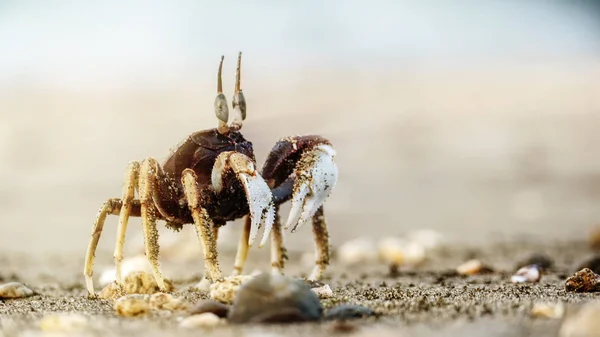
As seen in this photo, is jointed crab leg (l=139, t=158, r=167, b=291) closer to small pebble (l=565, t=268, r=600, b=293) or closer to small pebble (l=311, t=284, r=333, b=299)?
small pebble (l=311, t=284, r=333, b=299)

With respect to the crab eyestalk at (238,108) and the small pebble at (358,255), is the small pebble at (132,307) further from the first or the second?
the small pebble at (358,255)

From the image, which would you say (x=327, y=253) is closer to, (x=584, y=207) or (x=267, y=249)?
(x=267, y=249)

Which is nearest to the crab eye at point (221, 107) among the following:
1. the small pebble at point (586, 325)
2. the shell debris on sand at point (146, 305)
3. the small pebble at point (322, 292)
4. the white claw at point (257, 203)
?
the white claw at point (257, 203)

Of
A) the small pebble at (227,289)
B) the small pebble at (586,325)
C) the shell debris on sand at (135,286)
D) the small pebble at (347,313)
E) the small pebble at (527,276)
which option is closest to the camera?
the small pebble at (586,325)

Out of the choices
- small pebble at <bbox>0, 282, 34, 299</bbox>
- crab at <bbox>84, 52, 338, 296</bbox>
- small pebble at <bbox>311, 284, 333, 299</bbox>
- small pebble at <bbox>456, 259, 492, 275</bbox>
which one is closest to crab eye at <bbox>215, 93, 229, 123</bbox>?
crab at <bbox>84, 52, 338, 296</bbox>

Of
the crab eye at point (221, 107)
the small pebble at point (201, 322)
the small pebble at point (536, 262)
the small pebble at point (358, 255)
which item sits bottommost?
the small pebble at point (201, 322)

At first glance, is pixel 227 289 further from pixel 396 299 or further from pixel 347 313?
Result: pixel 396 299

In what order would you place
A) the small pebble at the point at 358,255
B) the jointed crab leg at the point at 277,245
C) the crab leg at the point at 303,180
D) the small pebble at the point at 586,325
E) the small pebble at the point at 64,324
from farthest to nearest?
the small pebble at the point at 358,255 → the jointed crab leg at the point at 277,245 → the crab leg at the point at 303,180 → the small pebble at the point at 64,324 → the small pebble at the point at 586,325

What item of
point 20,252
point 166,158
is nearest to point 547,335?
point 166,158

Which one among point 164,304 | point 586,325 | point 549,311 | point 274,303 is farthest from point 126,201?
point 586,325
